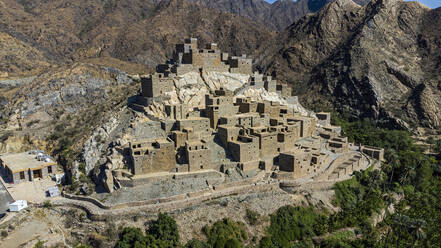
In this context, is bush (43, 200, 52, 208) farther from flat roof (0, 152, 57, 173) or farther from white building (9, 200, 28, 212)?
flat roof (0, 152, 57, 173)

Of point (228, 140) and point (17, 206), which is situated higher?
point (228, 140)

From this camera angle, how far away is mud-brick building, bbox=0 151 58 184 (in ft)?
142

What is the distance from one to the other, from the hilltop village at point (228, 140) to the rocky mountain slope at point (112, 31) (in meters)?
46.1

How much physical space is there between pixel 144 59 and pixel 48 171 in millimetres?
69010

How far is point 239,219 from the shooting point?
34812 mm

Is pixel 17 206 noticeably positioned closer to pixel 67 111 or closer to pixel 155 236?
pixel 155 236

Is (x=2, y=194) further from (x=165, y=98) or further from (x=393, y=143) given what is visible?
(x=393, y=143)

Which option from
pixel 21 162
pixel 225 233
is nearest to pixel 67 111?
pixel 21 162

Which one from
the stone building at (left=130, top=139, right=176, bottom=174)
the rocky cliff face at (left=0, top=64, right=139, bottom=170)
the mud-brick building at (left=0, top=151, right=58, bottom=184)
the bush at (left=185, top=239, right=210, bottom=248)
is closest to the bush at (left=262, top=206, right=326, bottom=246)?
the bush at (left=185, top=239, right=210, bottom=248)

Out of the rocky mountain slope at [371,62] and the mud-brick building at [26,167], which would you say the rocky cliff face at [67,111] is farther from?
the rocky mountain slope at [371,62]

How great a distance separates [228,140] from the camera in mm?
39938

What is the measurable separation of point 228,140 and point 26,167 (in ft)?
94.0

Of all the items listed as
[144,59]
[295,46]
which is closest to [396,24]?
[295,46]

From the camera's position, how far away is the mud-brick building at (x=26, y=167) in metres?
43.3
